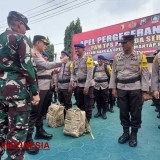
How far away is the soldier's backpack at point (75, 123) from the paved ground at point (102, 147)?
11 cm

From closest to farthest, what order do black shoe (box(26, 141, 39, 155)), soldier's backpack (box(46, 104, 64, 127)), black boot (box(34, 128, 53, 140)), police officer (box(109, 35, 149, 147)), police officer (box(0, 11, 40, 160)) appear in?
police officer (box(0, 11, 40, 160))
black shoe (box(26, 141, 39, 155))
police officer (box(109, 35, 149, 147))
black boot (box(34, 128, 53, 140))
soldier's backpack (box(46, 104, 64, 127))

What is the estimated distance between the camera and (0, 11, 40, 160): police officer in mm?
2230

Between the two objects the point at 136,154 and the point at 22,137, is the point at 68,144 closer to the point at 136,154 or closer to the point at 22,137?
the point at 136,154

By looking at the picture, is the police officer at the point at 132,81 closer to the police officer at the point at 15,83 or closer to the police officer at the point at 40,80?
the police officer at the point at 40,80

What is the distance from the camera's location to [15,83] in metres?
2.24

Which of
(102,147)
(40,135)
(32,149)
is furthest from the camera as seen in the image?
(40,135)

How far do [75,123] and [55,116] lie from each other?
34.7 inches

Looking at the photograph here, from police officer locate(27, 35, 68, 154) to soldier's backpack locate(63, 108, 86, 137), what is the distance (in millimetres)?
409

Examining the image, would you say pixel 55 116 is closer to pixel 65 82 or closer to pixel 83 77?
pixel 65 82

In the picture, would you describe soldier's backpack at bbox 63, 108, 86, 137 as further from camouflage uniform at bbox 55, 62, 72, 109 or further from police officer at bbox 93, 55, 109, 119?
police officer at bbox 93, 55, 109, 119

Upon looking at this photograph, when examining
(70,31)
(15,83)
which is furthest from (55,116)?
(70,31)

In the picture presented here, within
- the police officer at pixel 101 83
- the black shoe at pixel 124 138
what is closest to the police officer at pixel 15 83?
the black shoe at pixel 124 138

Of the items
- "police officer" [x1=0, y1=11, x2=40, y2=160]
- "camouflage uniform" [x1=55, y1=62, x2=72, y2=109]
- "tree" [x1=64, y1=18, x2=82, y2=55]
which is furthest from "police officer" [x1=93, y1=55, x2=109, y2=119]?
"tree" [x1=64, y1=18, x2=82, y2=55]

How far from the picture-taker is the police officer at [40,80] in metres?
3.42
